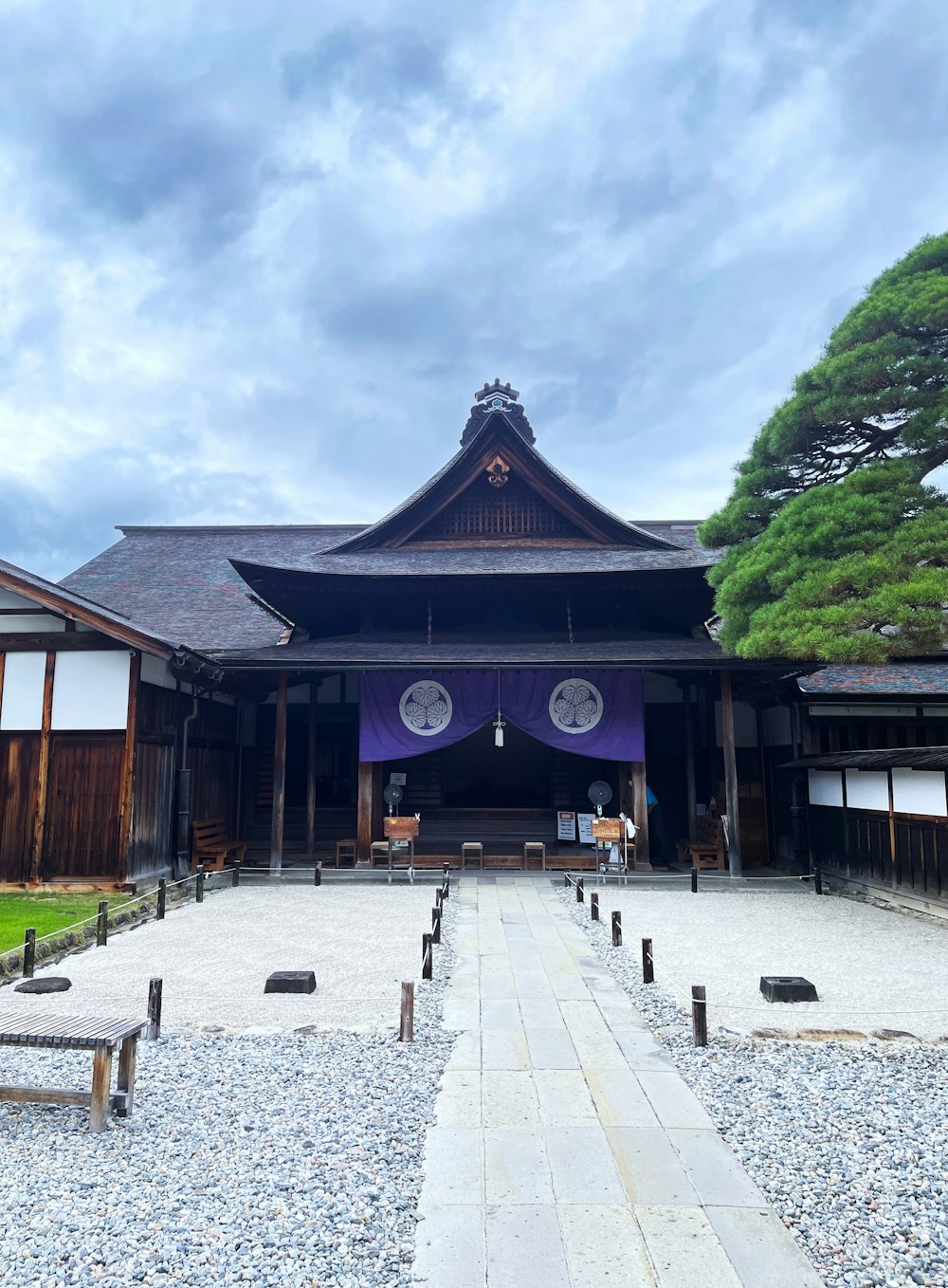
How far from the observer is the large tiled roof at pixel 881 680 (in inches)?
603

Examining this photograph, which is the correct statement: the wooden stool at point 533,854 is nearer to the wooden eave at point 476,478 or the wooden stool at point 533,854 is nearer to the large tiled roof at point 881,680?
the large tiled roof at point 881,680

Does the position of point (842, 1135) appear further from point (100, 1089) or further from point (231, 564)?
point (231, 564)

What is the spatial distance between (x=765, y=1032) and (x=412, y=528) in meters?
14.5

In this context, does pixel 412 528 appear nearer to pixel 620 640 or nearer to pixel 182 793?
pixel 620 640

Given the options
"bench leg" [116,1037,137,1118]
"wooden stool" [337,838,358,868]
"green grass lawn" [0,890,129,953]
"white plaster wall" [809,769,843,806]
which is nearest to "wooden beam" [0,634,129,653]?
"green grass lawn" [0,890,129,953]

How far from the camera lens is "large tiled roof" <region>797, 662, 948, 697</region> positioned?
1533cm

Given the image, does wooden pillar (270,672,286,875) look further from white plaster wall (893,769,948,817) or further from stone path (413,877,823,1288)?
white plaster wall (893,769,948,817)

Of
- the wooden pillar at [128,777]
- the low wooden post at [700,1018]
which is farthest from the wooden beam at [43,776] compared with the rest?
the low wooden post at [700,1018]

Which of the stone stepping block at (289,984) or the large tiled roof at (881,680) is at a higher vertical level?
the large tiled roof at (881,680)

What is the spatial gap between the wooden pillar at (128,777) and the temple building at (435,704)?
0.15ft

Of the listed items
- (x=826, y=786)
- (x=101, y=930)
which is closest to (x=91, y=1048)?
(x=101, y=930)

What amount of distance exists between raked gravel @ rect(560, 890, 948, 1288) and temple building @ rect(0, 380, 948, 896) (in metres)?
6.49

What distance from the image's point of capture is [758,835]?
17031 millimetres

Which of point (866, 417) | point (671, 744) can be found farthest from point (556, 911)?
point (866, 417)
